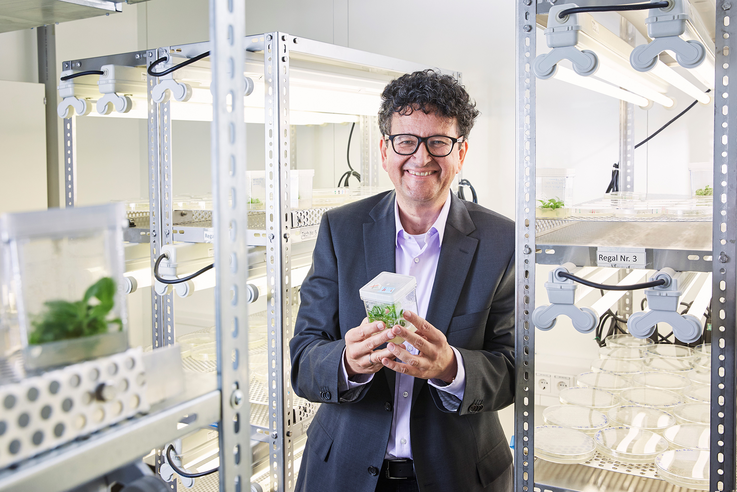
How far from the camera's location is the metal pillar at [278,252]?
1.98 meters

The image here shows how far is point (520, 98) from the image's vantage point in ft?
4.13

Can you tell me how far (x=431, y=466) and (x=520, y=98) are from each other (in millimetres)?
893

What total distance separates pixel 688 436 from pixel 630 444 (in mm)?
169

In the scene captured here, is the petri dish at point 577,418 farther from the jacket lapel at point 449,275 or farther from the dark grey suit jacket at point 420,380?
the jacket lapel at point 449,275

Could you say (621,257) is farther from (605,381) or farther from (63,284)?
(63,284)

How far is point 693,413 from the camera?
1604 millimetres

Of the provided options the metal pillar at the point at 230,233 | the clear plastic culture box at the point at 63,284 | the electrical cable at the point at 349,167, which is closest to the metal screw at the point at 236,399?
the metal pillar at the point at 230,233

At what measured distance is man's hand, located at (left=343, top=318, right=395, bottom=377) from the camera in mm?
1219

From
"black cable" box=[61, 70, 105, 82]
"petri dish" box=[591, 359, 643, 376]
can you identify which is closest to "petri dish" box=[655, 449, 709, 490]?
"petri dish" box=[591, 359, 643, 376]

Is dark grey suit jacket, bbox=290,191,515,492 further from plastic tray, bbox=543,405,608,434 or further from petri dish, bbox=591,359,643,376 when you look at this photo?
petri dish, bbox=591,359,643,376

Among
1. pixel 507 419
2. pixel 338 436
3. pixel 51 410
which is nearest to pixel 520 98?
pixel 338 436

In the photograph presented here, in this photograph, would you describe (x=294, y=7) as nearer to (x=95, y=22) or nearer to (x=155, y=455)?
(x=95, y=22)

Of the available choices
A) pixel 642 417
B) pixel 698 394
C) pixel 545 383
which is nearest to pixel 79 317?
pixel 642 417

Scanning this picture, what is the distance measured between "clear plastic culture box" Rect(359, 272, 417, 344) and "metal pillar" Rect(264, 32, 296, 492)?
87cm
